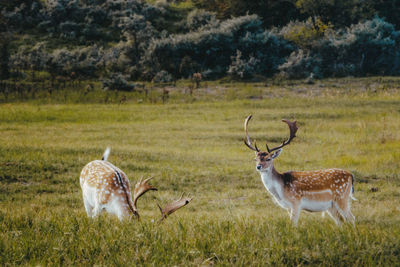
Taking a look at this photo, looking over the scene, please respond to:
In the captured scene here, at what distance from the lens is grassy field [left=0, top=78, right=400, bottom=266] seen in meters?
4.46

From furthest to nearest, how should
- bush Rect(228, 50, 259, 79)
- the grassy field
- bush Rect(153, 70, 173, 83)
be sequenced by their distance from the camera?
bush Rect(228, 50, 259, 79)
bush Rect(153, 70, 173, 83)
the grassy field

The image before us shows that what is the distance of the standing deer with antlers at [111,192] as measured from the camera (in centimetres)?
532

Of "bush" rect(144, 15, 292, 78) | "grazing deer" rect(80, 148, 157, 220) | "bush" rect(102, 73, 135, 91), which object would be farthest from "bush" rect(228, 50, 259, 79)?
"grazing deer" rect(80, 148, 157, 220)

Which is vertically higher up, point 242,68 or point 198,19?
point 198,19

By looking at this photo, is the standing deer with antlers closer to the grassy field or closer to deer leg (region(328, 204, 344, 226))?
the grassy field

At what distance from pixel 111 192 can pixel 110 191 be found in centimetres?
3

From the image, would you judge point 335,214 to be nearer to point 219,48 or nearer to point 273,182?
point 273,182

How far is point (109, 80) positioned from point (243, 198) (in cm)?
1937

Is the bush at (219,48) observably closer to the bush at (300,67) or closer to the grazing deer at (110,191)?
the bush at (300,67)

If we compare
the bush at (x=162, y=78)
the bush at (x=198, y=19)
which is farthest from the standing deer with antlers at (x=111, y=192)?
the bush at (x=198, y=19)

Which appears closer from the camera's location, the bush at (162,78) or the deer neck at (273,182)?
the deer neck at (273,182)

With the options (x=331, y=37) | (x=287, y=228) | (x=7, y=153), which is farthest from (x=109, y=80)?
(x=287, y=228)

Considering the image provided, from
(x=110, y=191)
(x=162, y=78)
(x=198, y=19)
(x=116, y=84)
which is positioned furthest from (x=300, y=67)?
(x=110, y=191)

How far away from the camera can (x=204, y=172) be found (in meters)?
11.8
